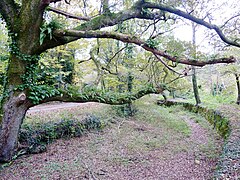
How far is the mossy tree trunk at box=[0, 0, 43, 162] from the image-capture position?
5.29 m

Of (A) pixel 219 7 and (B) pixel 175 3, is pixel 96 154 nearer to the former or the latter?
(B) pixel 175 3

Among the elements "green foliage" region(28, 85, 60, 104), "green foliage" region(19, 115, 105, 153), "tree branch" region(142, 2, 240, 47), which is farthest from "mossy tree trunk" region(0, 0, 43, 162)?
"tree branch" region(142, 2, 240, 47)

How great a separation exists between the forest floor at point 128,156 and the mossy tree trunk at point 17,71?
0.83 metres

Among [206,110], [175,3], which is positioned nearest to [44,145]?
[175,3]

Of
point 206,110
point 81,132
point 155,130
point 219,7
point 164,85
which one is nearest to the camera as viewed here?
point 219,7

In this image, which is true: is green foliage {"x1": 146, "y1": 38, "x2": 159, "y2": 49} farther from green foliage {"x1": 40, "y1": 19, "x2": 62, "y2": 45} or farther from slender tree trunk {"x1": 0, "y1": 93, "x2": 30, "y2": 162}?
slender tree trunk {"x1": 0, "y1": 93, "x2": 30, "y2": 162}

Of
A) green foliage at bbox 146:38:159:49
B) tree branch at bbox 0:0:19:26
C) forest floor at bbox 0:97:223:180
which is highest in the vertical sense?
tree branch at bbox 0:0:19:26

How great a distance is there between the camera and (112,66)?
12047mm

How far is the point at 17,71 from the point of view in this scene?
216 inches

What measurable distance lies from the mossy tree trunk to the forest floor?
83 cm

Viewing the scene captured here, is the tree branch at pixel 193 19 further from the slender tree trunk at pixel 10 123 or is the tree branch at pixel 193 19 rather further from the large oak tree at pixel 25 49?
the slender tree trunk at pixel 10 123

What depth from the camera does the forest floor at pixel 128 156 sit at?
4.98 meters

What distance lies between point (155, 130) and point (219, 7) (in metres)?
5.65

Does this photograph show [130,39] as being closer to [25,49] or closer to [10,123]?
[25,49]
